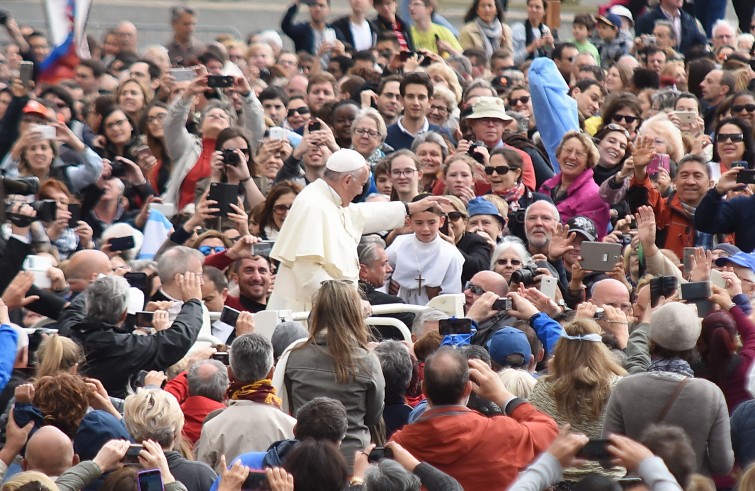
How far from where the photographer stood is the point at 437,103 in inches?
518

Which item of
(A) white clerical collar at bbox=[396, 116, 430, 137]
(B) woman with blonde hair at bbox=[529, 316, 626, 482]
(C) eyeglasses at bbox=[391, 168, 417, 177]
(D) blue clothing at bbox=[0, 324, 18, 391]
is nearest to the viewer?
(B) woman with blonde hair at bbox=[529, 316, 626, 482]

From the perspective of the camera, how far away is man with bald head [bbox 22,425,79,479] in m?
6.40

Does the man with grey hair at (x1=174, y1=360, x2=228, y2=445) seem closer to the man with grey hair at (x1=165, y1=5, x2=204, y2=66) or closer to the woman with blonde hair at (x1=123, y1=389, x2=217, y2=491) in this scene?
the woman with blonde hair at (x1=123, y1=389, x2=217, y2=491)

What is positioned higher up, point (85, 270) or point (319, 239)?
point (319, 239)

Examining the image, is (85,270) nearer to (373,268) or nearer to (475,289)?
(373,268)

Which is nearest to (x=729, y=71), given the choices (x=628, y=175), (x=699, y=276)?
(x=628, y=175)

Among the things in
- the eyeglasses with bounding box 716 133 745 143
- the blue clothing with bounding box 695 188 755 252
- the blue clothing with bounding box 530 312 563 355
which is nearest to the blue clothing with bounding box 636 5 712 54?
the eyeglasses with bounding box 716 133 745 143

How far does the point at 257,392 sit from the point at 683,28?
12.4m

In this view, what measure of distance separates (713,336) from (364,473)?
2.15 meters

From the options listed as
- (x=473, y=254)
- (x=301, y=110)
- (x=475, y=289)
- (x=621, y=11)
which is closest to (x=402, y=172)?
(x=473, y=254)

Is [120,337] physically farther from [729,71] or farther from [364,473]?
[729,71]

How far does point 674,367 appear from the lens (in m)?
6.81

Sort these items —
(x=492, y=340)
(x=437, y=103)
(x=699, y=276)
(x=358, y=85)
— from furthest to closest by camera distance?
(x=358, y=85)
(x=437, y=103)
(x=699, y=276)
(x=492, y=340)

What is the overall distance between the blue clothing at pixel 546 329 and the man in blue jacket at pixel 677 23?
35.0ft
